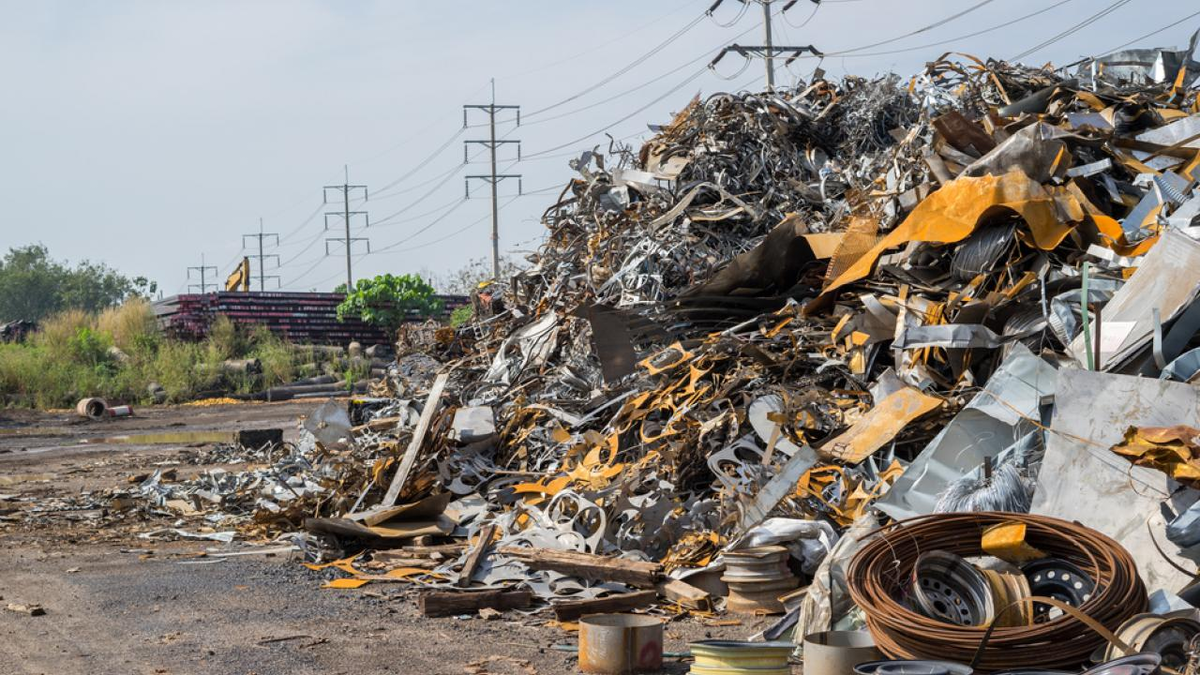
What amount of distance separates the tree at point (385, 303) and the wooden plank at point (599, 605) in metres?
32.4

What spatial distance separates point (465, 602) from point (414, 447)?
9.91ft

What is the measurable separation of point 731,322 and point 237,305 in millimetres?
31338

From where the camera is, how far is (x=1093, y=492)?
17.3ft

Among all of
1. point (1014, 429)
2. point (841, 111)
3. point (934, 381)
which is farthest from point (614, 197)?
point (1014, 429)

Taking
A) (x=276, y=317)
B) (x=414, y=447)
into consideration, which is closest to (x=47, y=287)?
(x=276, y=317)

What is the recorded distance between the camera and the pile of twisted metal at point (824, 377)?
5.40 metres

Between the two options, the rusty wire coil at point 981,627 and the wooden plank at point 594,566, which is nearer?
the rusty wire coil at point 981,627

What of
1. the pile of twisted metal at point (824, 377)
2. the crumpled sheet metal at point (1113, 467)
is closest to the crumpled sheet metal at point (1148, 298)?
the pile of twisted metal at point (824, 377)

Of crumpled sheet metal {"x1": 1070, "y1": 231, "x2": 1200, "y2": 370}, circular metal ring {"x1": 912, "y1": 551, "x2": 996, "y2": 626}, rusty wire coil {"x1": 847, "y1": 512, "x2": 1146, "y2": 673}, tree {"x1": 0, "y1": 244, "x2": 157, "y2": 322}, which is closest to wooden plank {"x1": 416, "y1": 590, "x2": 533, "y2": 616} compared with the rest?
rusty wire coil {"x1": 847, "y1": 512, "x2": 1146, "y2": 673}

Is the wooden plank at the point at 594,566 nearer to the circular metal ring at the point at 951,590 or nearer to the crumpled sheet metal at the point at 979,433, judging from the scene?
the crumpled sheet metal at the point at 979,433

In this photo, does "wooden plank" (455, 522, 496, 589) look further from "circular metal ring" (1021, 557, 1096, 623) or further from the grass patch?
the grass patch

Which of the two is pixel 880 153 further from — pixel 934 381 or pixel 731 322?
pixel 934 381

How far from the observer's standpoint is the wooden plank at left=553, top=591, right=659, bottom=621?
6.16 meters

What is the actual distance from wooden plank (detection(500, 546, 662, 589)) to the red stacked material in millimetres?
31021
